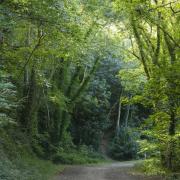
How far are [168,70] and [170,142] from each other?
12.4 ft

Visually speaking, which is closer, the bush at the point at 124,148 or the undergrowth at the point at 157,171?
the undergrowth at the point at 157,171

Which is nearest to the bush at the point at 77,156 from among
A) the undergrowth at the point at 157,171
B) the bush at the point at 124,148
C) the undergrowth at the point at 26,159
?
the undergrowth at the point at 26,159

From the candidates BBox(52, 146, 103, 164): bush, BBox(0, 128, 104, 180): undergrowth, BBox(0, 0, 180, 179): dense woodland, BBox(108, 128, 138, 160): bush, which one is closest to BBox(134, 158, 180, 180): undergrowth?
BBox(0, 0, 180, 179): dense woodland

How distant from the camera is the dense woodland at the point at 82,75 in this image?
469 inches

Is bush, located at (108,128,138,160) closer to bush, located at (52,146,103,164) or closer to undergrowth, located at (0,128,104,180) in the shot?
bush, located at (52,146,103,164)

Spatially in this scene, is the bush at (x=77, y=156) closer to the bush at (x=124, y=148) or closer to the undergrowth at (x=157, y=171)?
the bush at (x=124, y=148)

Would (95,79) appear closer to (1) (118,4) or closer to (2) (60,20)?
(1) (118,4)

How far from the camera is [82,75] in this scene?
95.2ft

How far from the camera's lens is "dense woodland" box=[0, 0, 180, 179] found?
39.1 feet

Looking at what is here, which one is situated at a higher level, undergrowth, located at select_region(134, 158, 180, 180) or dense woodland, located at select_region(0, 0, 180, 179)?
dense woodland, located at select_region(0, 0, 180, 179)

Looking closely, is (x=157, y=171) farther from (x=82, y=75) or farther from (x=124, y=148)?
(x=124, y=148)

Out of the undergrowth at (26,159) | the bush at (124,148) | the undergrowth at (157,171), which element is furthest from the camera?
the bush at (124,148)

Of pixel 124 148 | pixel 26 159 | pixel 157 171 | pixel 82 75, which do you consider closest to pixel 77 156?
pixel 82 75

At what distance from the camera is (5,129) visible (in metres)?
17.0
